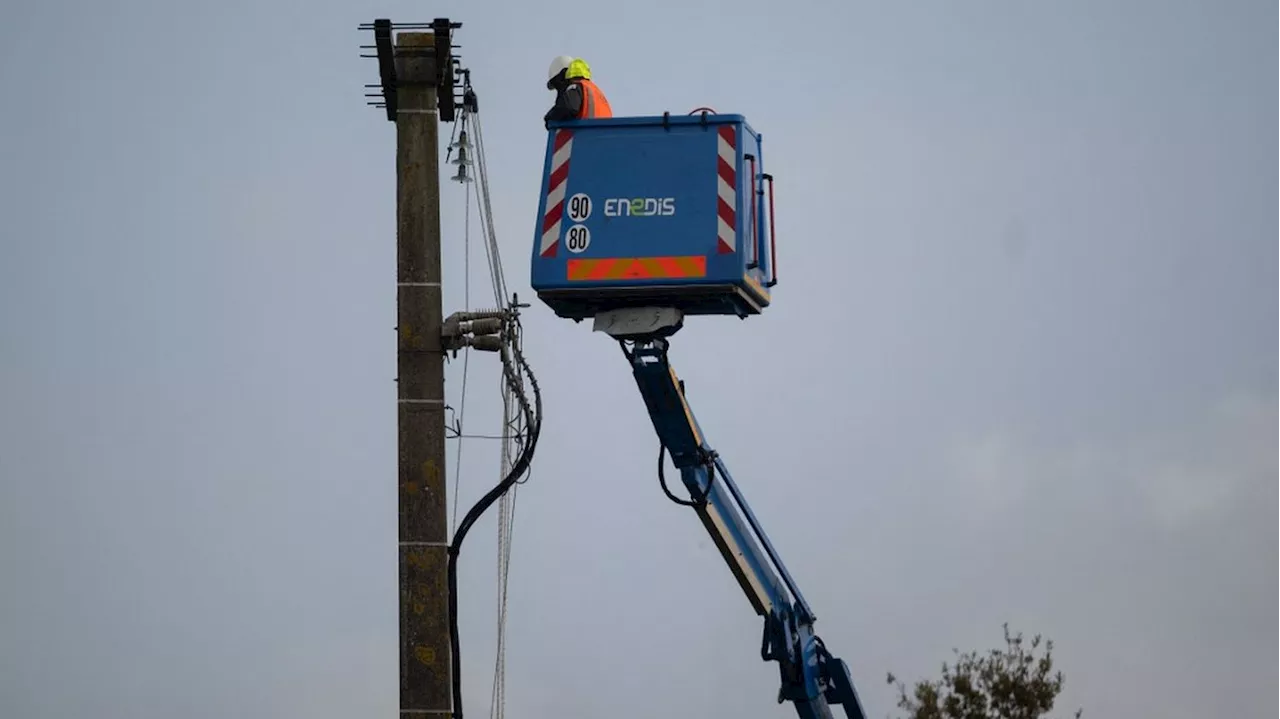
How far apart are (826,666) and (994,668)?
460cm

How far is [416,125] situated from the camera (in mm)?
16078

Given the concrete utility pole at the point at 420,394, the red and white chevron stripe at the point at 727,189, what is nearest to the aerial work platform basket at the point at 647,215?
the red and white chevron stripe at the point at 727,189

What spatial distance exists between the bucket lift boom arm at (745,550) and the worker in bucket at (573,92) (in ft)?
5.28

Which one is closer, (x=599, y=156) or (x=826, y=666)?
(x=599, y=156)

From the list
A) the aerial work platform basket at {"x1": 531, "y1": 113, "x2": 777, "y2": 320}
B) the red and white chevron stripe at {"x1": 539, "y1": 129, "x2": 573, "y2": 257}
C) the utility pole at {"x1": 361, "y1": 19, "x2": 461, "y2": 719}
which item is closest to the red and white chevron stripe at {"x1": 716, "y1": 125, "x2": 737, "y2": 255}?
the aerial work platform basket at {"x1": 531, "y1": 113, "x2": 777, "y2": 320}

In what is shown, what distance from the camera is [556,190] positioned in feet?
51.5

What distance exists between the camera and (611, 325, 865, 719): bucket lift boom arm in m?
16.8

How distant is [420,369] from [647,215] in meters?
1.95

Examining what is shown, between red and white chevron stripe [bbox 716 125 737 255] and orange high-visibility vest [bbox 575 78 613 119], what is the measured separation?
0.96 metres

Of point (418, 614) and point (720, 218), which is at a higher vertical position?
point (720, 218)

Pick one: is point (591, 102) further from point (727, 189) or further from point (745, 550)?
point (745, 550)

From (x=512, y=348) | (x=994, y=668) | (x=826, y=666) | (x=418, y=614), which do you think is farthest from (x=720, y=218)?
(x=994, y=668)

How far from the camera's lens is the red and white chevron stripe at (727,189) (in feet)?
50.6

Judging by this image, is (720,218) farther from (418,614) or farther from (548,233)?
(418,614)
